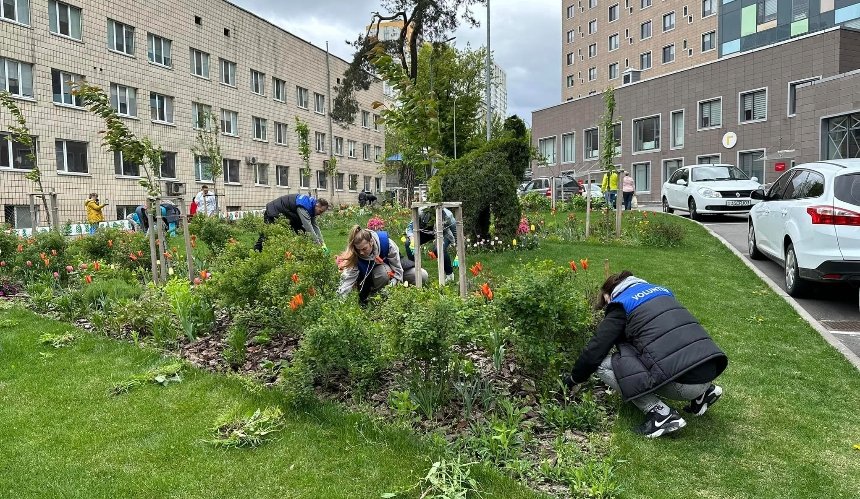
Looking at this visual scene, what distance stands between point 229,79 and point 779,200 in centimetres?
→ 3379

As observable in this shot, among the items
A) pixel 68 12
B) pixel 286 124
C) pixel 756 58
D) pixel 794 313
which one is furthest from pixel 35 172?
pixel 756 58

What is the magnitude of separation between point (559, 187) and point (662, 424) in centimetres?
2772

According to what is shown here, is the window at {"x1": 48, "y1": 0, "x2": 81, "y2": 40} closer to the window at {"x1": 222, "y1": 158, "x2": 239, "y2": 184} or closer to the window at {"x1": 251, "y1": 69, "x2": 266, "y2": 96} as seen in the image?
the window at {"x1": 222, "y1": 158, "x2": 239, "y2": 184}

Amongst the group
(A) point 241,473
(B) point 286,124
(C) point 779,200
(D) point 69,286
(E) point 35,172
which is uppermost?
(B) point 286,124

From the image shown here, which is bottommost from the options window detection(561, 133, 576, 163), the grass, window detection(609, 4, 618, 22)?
the grass

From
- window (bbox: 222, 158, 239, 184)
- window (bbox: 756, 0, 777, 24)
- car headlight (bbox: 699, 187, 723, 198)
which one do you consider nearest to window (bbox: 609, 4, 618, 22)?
window (bbox: 756, 0, 777, 24)

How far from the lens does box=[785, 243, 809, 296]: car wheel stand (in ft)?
26.7

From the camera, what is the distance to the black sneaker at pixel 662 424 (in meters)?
3.99

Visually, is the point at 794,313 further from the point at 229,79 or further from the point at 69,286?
the point at 229,79

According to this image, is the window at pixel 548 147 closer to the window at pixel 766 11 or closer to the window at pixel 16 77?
the window at pixel 766 11

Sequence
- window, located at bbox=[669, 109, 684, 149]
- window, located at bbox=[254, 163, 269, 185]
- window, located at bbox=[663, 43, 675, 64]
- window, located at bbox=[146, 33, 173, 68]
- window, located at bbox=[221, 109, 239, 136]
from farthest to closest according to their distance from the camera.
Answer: window, located at bbox=[663, 43, 675, 64]
window, located at bbox=[254, 163, 269, 185]
window, located at bbox=[221, 109, 239, 136]
window, located at bbox=[669, 109, 684, 149]
window, located at bbox=[146, 33, 173, 68]

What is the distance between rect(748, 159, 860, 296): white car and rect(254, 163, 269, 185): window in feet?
112

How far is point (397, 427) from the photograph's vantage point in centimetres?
408

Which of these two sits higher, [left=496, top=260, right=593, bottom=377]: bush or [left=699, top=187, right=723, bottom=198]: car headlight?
[left=699, top=187, right=723, bottom=198]: car headlight
